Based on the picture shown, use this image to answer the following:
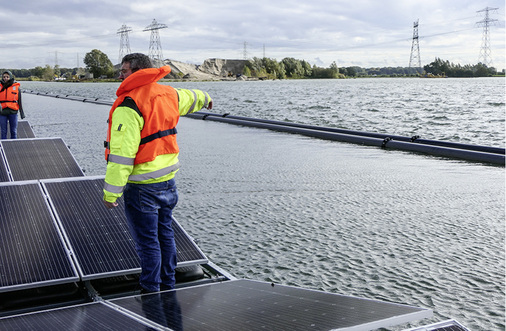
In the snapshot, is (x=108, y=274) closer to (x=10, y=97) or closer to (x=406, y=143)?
(x=10, y=97)

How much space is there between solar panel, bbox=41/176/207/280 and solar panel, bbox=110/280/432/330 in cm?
102

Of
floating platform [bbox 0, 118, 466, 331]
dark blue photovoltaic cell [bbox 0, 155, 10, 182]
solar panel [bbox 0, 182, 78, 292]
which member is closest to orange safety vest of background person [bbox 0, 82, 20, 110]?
dark blue photovoltaic cell [bbox 0, 155, 10, 182]

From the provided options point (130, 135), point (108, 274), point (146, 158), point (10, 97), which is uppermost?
point (10, 97)

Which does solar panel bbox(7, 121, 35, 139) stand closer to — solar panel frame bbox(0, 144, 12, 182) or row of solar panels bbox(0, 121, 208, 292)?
solar panel frame bbox(0, 144, 12, 182)

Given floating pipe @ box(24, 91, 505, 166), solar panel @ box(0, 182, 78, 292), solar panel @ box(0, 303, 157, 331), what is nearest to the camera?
solar panel @ box(0, 303, 157, 331)

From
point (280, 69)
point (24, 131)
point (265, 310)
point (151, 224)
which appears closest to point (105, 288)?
point (151, 224)

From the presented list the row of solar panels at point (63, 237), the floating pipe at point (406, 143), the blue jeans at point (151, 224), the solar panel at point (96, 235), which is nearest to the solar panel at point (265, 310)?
the blue jeans at point (151, 224)

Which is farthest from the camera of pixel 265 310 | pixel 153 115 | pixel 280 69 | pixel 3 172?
pixel 280 69

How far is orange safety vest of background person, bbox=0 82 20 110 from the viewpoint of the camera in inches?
550

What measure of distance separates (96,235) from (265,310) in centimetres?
289

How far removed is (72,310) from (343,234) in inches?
183

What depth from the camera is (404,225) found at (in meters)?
8.13

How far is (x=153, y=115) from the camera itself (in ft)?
15.0

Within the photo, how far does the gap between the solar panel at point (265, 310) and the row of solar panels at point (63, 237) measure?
1.13 meters
